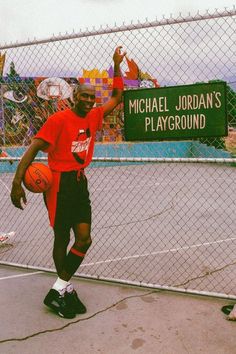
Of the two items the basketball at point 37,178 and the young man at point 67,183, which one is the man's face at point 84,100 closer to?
the young man at point 67,183

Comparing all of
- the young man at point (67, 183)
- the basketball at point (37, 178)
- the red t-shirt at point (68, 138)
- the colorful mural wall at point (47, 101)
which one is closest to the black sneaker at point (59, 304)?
the young man at point (67, 183)

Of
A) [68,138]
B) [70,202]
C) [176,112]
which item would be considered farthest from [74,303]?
[176,112]

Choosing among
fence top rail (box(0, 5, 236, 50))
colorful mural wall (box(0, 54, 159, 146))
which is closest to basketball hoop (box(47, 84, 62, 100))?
colorful mural wall (box(0, 54, 159, 146))

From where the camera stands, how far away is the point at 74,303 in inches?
153

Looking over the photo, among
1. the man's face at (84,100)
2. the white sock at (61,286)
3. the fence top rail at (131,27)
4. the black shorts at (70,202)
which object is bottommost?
the white sock at (61,286)

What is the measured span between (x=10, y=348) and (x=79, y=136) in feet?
6.06

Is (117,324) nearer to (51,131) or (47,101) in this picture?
(51,131)

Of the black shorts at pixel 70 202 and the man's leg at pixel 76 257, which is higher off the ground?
the black shorts at pixel 70 202

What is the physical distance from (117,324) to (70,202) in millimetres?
1148

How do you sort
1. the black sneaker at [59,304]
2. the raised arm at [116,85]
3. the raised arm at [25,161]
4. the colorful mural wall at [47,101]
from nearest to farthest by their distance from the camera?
1. the raised arm at [25,161]
2. the black sneaker at [59,304]
3. the raised arm at [116,85]
4. the colorful mural wall at [47,101]

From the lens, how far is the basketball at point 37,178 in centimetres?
371

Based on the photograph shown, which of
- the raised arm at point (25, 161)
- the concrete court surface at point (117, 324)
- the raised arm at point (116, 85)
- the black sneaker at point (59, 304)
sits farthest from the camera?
the raised arm at point (116, 85)

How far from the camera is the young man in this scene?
12.1 feet

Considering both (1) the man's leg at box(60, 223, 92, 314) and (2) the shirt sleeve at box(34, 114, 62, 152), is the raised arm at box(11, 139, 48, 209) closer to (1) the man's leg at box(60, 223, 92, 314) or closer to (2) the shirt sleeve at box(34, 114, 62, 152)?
(2) the shirt sleeve at box(34, 114, 62, 152)
